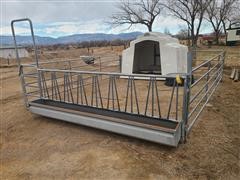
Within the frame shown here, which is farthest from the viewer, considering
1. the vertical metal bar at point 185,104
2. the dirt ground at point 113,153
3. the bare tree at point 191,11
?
the bare tree at point 191,11

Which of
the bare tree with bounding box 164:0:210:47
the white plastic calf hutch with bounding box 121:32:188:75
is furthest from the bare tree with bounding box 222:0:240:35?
the white plastic calf hutch with bounding box 121:32:188:75

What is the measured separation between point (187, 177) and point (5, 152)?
112 inches

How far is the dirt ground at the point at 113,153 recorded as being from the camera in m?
2.68

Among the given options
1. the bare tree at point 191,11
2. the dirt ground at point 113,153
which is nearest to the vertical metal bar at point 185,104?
the dirt ground at point 113,153

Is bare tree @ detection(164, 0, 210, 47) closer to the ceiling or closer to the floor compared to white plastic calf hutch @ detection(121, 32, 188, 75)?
closer to the ceiling

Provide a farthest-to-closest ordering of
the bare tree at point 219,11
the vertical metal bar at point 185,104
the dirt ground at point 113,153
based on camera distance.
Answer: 1. the bare tree at point 219,11
2. the vertical metal bar at point 185,104
3. the dirt ground at point 113,153

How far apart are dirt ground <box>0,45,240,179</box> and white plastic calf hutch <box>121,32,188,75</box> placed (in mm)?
3451

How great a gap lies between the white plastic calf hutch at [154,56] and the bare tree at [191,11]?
9.04 m

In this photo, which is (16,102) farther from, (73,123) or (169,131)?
(169,131)

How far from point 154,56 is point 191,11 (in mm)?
12085

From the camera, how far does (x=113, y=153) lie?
10.2ft

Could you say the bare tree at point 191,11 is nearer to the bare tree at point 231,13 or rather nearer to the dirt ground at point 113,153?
the bare tree at point 231,13

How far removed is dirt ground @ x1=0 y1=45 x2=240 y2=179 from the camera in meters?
2.68

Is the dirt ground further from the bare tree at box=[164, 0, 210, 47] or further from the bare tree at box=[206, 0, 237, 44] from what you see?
the bare tree at box=[206, 0, 237, 44]
